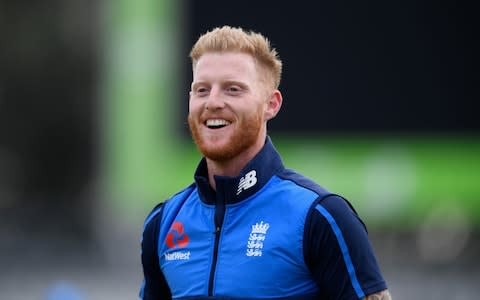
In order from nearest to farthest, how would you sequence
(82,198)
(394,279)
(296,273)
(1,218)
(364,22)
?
(296,273)
(394,279)
(364,22)
(1,218)
(82,198)

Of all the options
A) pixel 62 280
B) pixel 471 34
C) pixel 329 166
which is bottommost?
pixel 62 280

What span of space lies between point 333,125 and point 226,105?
9.20 meters

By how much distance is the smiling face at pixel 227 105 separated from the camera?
422 centimetres

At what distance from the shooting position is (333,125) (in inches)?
526

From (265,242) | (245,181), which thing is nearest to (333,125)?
(245,181)

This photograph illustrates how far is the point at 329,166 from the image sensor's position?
13.8 m

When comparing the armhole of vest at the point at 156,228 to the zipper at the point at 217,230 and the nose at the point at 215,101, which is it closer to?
the zipper at the point at 217,230

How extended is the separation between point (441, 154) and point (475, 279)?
1.79 m

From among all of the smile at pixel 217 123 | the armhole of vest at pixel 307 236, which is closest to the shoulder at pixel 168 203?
the smile at pixel 217 123

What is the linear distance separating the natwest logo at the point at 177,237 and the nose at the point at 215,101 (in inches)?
18.9

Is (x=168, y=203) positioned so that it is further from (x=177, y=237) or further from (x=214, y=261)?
(x=214, y=261)

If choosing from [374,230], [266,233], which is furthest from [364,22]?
[266,233]

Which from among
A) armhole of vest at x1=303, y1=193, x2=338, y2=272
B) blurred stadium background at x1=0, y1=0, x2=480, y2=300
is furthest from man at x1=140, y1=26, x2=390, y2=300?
blurred stadium background at x1=0, y1=0, x2=480, y2=300

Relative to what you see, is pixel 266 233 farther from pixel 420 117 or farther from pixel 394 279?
pixel 420 117
